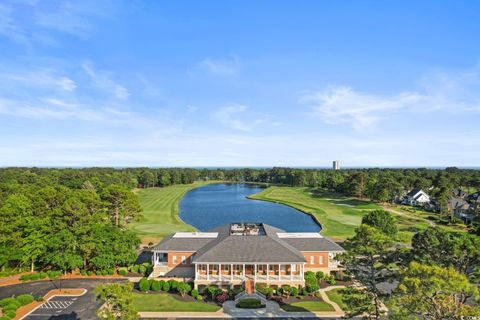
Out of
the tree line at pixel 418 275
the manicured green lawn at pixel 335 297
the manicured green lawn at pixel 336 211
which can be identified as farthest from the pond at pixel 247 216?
the tree line at pixel 418 275

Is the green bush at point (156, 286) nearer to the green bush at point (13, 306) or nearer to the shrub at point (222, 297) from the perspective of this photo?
the shrub at point (222, 297)

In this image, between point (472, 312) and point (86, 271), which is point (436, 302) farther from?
point (86, 271)

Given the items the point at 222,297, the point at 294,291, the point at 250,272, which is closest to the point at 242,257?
the point at 250,272

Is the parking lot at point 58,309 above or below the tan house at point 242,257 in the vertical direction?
below

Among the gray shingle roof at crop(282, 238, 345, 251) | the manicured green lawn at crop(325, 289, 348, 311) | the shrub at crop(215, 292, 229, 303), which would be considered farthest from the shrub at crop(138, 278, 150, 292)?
the manicured green lawn at crop(325, 289, 348, 311)

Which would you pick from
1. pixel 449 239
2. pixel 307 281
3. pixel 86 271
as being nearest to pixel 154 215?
pixel 86 271

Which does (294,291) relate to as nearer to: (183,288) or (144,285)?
(183,288)
